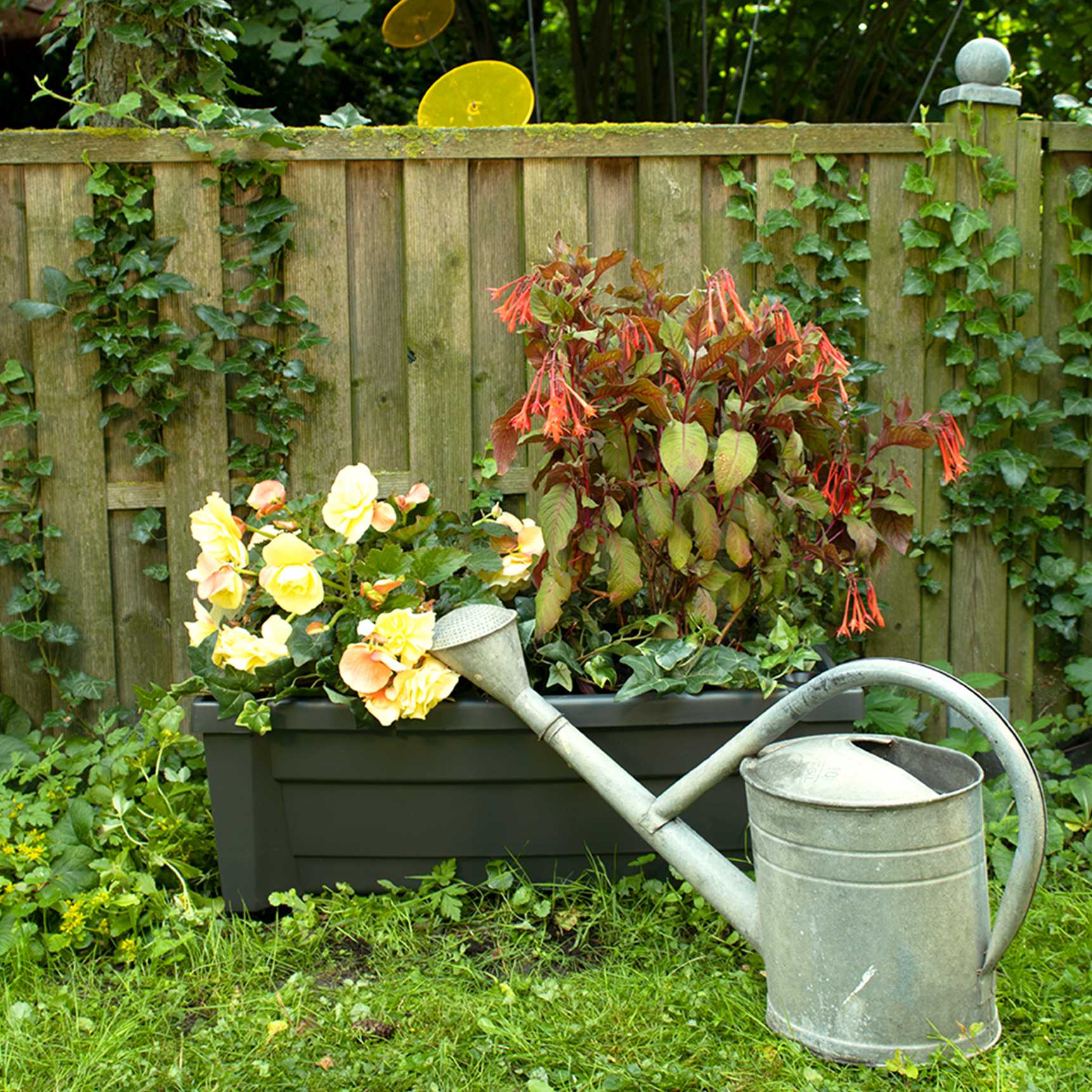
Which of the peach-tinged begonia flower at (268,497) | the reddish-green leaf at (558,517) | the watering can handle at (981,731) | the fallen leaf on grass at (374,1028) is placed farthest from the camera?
the peach-tinged begonia flower at (268,497)

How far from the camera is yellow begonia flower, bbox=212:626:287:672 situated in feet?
6.50

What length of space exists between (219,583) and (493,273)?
100 cm

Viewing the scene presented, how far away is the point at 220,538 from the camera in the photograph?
2.06 meters

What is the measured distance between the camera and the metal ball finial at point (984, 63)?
8.37 ft

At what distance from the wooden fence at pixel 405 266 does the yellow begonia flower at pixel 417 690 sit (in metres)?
0.77

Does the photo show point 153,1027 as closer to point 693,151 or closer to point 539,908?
point 539,908

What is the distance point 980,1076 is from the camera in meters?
1.50

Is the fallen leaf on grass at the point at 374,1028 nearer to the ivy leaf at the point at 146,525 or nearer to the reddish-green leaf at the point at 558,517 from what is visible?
the reddish-green leaf at the point at 558,517

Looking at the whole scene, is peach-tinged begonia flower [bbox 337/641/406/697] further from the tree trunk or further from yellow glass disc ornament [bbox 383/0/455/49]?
yellow glass disc ornament [bbox 383/0/455/49]

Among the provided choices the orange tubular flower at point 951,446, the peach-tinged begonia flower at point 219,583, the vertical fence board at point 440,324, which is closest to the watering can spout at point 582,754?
the peach-tinged begonia flower at point 219,583

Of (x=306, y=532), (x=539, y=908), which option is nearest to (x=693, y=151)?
(x=306, y=532)

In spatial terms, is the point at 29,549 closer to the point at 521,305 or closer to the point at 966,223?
the point at 521,305

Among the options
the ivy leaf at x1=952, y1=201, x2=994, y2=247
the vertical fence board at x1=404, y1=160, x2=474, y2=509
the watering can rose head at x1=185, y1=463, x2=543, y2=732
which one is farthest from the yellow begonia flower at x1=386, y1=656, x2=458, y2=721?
the ivy leaf at x1=952, y1=201, x2=994, y2=247

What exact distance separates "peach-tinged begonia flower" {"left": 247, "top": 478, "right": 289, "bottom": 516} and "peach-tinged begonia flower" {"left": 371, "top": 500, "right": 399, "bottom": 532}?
0.75 ft
